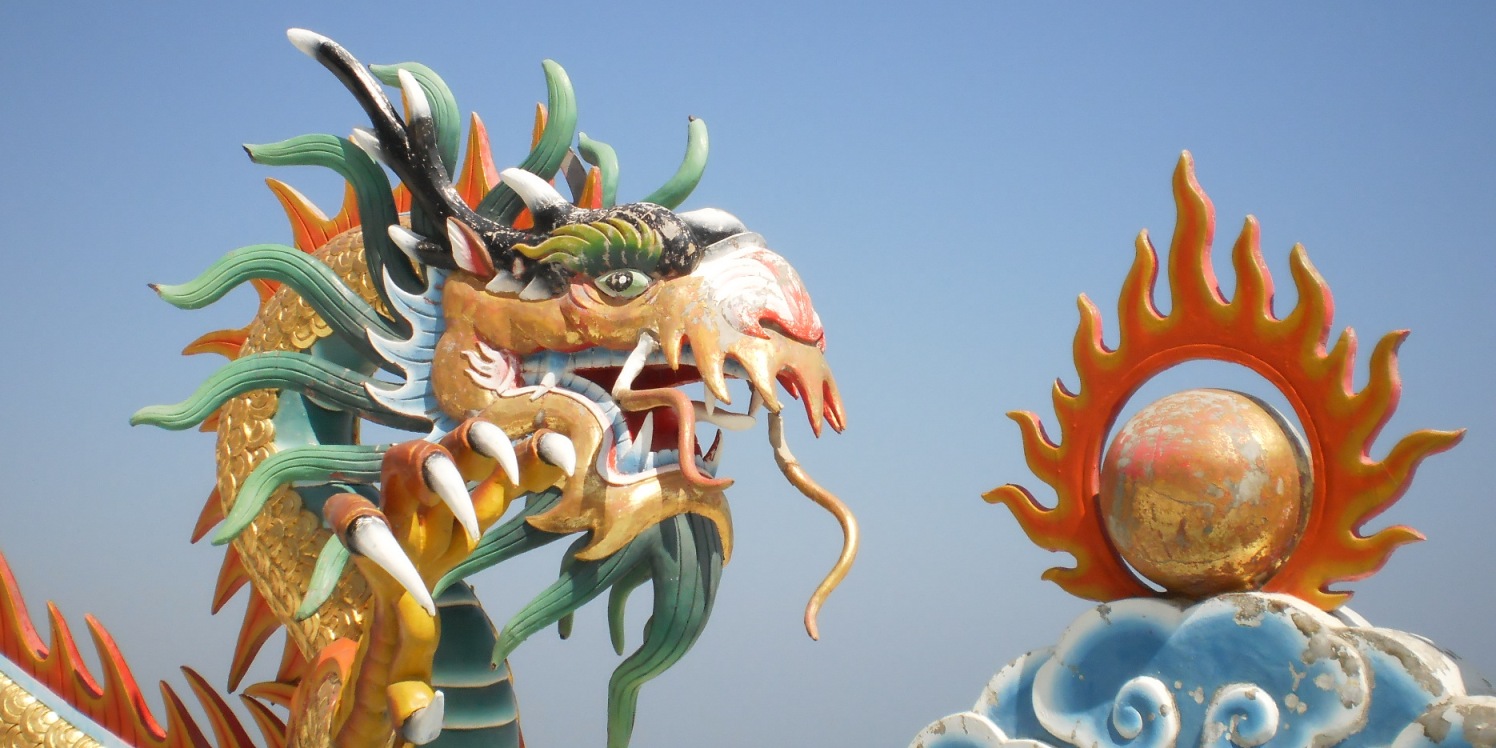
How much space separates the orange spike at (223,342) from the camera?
14.9ft

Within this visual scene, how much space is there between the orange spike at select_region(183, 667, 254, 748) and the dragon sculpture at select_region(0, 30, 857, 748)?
6 cm

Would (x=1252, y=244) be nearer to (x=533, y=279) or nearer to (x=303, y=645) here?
(x=533, y=279)

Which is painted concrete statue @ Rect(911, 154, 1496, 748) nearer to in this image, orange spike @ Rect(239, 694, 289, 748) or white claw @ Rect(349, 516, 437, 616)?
white claw @ Rect(349, 516, 437, 616)

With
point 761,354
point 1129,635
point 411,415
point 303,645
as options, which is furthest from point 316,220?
point 1129,635

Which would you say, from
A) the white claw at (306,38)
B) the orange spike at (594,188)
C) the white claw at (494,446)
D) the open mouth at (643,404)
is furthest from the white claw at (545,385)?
the white claw at (306,38)

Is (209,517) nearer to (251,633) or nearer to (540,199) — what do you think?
(251,633)

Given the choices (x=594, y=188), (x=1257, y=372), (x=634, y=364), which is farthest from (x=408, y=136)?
(x=1257, y=372)

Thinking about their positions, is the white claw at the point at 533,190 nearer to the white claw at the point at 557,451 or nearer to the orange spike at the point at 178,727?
the white claw at the point at 557,451

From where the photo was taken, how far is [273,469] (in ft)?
12.5

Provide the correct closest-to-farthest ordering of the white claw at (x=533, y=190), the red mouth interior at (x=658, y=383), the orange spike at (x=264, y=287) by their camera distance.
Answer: the red mouth interior at (x=658, y=383) < the white claw at (x=533, y=190) < the orange spike at (x=264, y=287)

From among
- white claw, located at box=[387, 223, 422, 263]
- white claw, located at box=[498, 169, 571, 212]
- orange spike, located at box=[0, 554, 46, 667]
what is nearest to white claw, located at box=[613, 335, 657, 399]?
white claw, located at box=[498, 169, 571, 212]

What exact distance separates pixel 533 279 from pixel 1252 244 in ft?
5.73

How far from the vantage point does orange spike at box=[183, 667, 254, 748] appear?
14.0ft

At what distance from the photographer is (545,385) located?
382 cm
